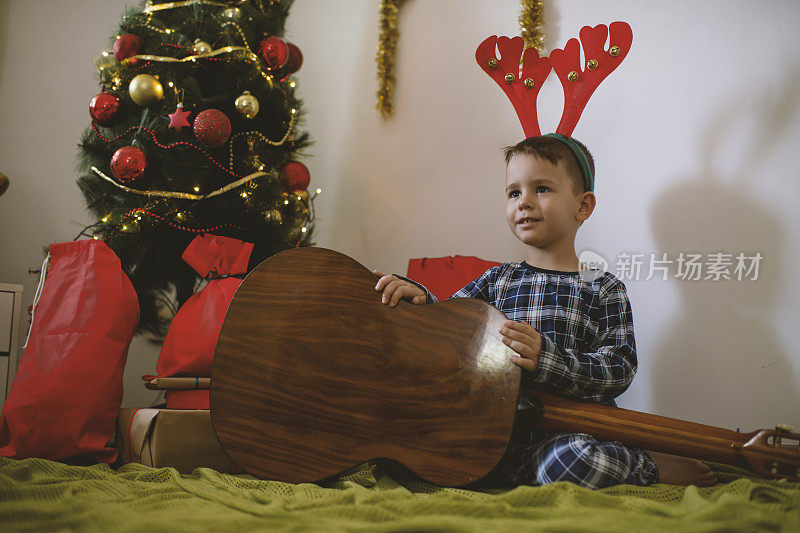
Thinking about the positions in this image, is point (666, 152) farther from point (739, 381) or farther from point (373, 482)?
point (373, 482)

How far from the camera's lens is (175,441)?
3.22 feet

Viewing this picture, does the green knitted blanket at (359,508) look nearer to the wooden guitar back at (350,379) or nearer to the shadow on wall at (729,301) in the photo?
the wooden guitar back at (350,379)

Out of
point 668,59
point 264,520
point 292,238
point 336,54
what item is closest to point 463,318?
point 264,520

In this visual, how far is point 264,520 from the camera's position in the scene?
61 centimetres

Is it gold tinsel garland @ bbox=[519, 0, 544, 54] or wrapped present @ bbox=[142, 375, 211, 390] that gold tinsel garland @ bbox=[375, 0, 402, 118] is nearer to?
gold tinsel garland @ bbox=[519, 0, 544, 54]

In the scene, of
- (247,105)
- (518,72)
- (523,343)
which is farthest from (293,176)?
(523,343)

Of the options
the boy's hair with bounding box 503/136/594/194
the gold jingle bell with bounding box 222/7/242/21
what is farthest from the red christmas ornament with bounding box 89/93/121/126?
the boy's hair with bounding box 503/136/594/194

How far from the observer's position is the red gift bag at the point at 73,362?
0.97 meters

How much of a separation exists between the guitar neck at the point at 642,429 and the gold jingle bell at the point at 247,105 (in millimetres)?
938

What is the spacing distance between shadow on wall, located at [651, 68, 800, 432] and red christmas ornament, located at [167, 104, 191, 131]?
1.10 m

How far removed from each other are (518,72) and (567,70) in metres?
0.11

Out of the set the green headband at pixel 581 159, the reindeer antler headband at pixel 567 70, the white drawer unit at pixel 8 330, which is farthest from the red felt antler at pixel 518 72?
the white drawer unit at pixel 8 330

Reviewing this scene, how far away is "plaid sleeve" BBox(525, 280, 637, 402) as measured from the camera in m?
0.85

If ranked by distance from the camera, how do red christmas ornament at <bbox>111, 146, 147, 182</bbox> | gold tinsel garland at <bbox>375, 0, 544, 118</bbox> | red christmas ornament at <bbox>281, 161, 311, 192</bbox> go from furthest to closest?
gold tinsel garland at <bbox>375, 0, 544, 118</bbox> → red christmas ornament at <bbox>281, 161, 311, 192</bbox> → red christmas ornament at <bbox>111, 146, 147, 182</bbox>
